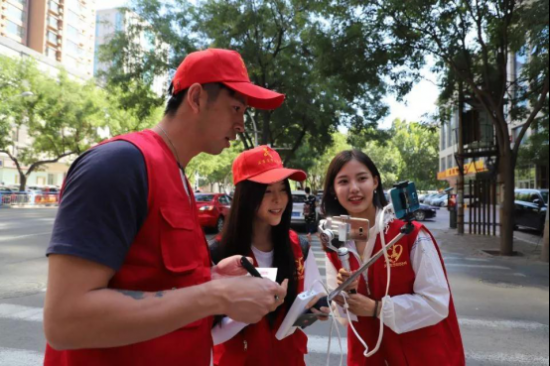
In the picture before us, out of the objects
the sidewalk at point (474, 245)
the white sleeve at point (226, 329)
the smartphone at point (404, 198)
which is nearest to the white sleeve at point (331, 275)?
the white sleeve at point (226, 329)

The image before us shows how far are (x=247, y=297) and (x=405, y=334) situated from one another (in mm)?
818

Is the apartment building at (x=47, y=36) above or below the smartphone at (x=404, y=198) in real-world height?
above

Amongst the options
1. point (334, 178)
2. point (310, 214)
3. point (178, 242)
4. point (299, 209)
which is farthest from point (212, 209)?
point (178, 242)

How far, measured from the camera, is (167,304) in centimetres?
88

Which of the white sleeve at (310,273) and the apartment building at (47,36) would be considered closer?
the apartment building at (47,36)

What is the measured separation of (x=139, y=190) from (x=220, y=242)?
104cm

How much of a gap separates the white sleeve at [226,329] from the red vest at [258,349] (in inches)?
5.7

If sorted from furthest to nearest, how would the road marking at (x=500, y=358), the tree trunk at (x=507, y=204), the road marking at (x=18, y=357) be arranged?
the tree trunk at (x=507, y=204) → the road marking at (x=500, y=358) → the road marking at (x=18, y=357)

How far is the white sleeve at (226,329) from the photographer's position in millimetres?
1516

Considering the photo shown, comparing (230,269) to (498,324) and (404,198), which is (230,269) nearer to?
(404,198)

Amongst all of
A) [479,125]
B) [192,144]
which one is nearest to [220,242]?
[192,144]

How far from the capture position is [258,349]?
1.68 meters

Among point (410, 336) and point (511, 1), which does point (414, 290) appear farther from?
point (511, 1)

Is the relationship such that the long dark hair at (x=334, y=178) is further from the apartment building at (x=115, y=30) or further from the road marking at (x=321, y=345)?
the road marking at (x=321, y=345)
